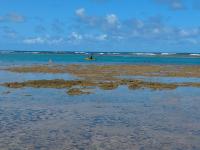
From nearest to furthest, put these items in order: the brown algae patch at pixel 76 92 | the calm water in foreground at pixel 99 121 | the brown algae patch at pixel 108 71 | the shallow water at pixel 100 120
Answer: the calm water in foreground at pixel 99 121 < the shallow water at pixel 100 120 < the brown algae patch at pixel 76 92 < the brown algae patch at pixel 108 71

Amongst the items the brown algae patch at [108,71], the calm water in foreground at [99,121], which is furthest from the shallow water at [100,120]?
the brown algae patch at [108,71]

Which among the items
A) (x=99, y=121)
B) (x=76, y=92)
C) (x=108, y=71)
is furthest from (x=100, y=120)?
(x=108, y=71)

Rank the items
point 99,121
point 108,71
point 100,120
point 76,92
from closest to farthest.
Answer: point 99,121 → point 100,120 → point 76,92 → point 108,71

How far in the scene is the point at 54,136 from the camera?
47.7 ft

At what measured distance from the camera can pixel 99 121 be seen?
17516 millimetres

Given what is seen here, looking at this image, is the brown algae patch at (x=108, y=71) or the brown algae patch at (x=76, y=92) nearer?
the brown algae patch at (x=76, y=92)

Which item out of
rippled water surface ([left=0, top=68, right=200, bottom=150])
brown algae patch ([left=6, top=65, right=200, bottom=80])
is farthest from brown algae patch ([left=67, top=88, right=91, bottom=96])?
brown algae patch ([left=6, top=65, right=200, bottom=80])

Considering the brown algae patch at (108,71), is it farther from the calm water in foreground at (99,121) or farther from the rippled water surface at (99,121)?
the rippled water surface at (99,121)

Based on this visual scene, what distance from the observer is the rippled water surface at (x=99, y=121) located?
13688 millimetres

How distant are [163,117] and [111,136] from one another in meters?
4.55

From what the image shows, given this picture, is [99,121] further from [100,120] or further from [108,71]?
[108,71]

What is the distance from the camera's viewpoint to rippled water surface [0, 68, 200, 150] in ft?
44.9

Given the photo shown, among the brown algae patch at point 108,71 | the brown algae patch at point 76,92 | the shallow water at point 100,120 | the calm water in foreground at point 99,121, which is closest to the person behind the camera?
the calm water in foreground at point 99,121

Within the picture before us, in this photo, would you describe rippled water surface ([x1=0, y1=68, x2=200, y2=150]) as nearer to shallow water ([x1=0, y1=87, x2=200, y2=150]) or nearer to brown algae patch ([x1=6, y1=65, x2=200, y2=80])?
shallow water ([x1=0, y1=87, x2=200, y2=150])
